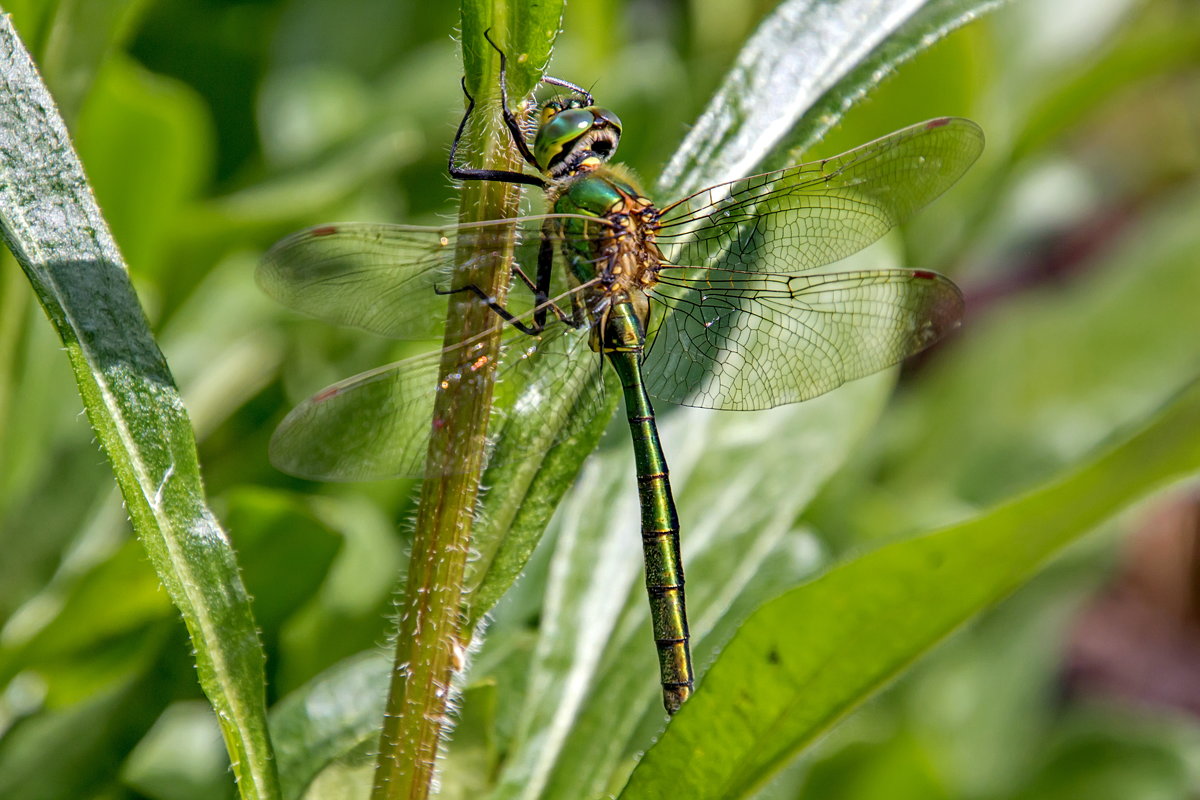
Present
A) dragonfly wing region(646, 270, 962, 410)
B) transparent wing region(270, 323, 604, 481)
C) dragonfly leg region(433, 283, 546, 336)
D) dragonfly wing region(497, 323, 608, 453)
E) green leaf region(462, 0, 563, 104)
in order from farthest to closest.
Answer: dragonfly wing region(646, 270, 962, 410)
transparent wing region(270, 323, 604, 481)
dragonfly wing region(497, 323, 608, 453)
dragonfly leg region(433, 283, 546, 336)
green leaf region(462, 0, 563, 104)

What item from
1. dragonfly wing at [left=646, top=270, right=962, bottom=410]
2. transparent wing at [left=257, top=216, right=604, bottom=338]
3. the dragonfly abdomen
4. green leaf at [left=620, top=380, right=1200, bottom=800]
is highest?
transparent wing at [left=257, top=216, right=604, bottom=338]

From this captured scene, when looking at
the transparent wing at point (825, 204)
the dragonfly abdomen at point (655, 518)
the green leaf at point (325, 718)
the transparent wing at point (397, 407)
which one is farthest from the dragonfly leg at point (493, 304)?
the green leaf at point (325, 718)

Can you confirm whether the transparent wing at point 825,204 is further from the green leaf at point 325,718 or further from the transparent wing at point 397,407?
the green leaf at point 325,718

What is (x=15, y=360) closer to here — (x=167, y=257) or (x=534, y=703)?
(x=167, y=257)

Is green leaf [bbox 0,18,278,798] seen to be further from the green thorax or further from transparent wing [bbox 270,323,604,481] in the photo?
the green thorax

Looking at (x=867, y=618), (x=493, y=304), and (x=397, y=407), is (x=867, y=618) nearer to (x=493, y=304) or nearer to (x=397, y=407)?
(x=493, y=304)

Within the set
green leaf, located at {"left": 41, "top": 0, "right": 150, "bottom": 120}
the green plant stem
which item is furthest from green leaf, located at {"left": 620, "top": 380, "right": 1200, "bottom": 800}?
green leaf, located at {"left": 41, "top": 0, "right": 150, "bottom": 120}
